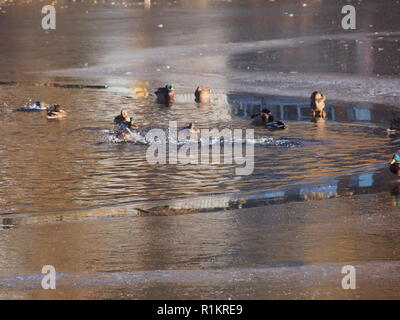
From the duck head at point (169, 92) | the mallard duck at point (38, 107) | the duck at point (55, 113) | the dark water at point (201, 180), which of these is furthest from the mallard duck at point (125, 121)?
the duck head at point (169, 92)

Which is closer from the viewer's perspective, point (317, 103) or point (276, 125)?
point (276, 125)

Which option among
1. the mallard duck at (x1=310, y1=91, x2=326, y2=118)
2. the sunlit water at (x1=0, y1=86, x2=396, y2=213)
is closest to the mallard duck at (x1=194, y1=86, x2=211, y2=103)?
the sunlit water at (x1=0, y1=86, x2=396, y2=213)

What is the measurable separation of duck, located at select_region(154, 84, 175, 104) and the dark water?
0.81 ft

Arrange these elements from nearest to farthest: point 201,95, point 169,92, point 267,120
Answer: point 267,120 < point 169,92 < point 201,95

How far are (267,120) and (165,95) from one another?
11.1ft

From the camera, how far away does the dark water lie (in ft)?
32.5

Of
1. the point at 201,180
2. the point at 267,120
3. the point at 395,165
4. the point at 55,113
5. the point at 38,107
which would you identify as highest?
the point at 38,107

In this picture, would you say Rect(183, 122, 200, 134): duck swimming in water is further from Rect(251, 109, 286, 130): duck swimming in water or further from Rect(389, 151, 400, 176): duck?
Rect(389, 151, 400, 176): duck

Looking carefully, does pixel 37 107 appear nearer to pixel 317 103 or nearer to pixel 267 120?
pixel 267 120

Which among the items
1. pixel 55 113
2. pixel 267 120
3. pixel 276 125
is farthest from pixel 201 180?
pixel 55 113

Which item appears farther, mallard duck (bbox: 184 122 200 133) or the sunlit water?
mallard duck (bbox: 184 122 200 133)

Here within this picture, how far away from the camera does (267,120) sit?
19.0 metres
